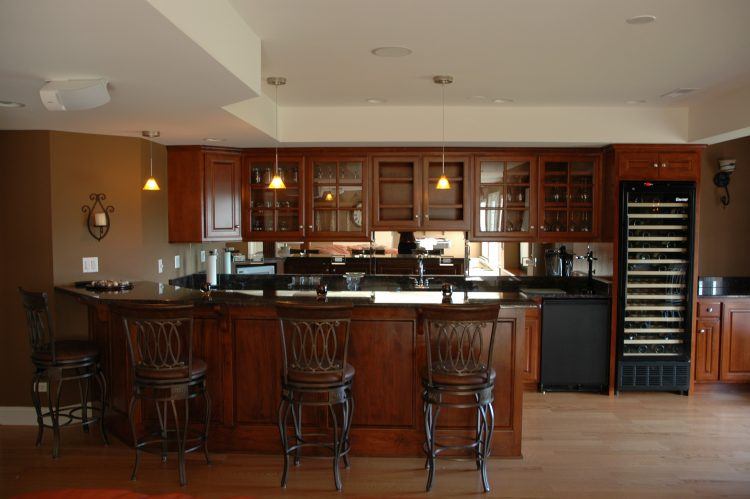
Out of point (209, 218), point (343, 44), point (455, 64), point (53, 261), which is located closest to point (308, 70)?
point (343, 44)

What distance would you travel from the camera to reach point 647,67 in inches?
157

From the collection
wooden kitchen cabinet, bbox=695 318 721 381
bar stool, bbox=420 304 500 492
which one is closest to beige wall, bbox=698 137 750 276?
wooden kitchen cabinet, bbox=695 318 721 381

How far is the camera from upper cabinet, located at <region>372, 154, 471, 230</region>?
5.89 metres

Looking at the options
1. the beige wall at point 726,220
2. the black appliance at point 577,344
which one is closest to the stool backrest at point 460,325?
the black appliance at point 577,344

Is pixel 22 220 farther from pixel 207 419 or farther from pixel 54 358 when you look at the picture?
pixel 207 419

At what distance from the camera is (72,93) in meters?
2.93

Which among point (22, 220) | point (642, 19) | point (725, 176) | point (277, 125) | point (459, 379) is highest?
point (642, 19)

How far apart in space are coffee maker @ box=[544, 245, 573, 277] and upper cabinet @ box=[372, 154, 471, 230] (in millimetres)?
971

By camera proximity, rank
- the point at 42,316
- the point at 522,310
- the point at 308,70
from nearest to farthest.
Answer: the point at 522,310 → the point at 308,70 → the point at 42,316

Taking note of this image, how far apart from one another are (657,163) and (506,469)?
10.8 ft

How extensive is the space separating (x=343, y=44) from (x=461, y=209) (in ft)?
9.09

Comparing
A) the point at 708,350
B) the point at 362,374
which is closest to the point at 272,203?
the point at 362,374

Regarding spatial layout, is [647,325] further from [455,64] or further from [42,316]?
[42,316]

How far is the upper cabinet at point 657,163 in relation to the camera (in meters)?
5.50
